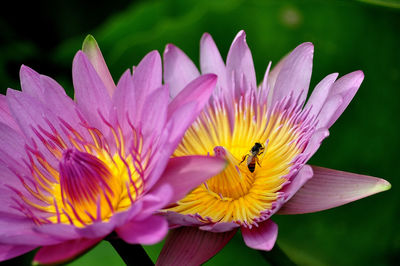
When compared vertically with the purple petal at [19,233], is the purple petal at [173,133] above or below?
above

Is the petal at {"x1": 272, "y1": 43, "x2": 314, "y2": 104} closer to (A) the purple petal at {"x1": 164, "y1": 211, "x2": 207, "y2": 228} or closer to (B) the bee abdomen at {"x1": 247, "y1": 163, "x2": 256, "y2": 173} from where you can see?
(B) the bee abdomen at {"x1": 247, "y1": 163, "x2": 256, "y2": 173}

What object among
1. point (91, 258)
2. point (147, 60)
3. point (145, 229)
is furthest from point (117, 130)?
point (91, 258)

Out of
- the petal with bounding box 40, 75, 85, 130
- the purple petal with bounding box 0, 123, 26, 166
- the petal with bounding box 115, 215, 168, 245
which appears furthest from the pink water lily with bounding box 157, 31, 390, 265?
the purple petal with bounding box 0, 123, 26, 166

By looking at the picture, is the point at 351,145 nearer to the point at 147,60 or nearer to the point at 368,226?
the point at 368,226

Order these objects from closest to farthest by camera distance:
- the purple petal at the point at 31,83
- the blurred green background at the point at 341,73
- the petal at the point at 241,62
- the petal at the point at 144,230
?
the petal at the point at 144,230, the purple petal at the point at 31,83, the petal at the point at 241,62, the blurred green background at the point at 341,73

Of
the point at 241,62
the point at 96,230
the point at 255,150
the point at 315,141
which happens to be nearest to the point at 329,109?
the point at 315,141

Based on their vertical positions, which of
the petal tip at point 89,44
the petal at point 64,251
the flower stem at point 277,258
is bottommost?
the flower stem at point 277,258

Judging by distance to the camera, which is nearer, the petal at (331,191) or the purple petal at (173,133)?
the purple petal at (173,133)

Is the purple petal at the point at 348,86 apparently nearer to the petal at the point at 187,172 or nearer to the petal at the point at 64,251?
the petal at the point at 187,172

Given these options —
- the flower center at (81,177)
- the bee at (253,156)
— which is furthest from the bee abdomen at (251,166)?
the flower center at (81,177)
